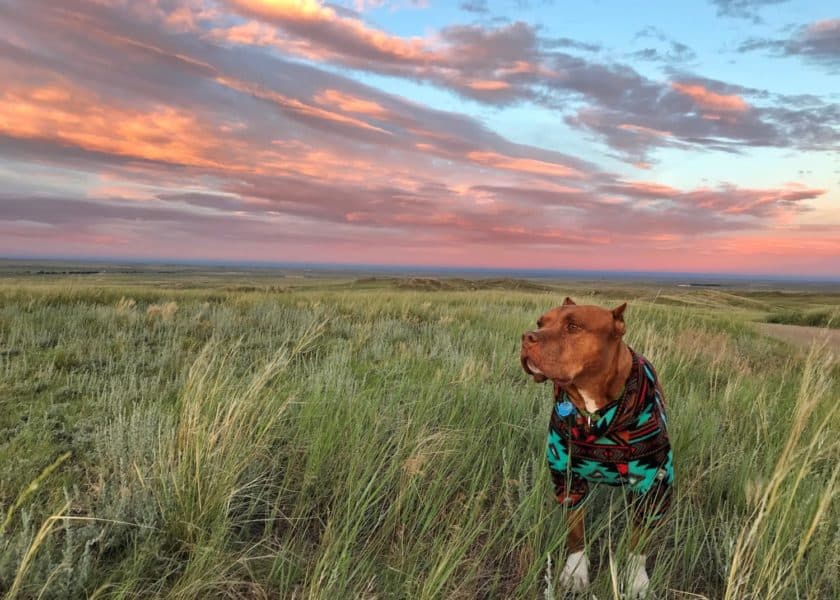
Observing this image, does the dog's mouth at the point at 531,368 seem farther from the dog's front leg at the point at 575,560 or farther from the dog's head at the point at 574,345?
the dog's front leg at the point at 575,560

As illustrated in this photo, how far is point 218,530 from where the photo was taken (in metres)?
2.38

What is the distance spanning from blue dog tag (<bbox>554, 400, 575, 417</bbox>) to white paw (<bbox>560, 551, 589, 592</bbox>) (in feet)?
2.23

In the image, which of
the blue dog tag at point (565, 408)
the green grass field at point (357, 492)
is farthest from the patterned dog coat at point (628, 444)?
the green grass field at point (357, 492)

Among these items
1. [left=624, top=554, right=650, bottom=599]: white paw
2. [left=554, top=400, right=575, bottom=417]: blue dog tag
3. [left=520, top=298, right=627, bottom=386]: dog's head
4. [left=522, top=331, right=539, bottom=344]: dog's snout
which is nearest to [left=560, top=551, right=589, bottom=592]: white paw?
[left=624, top=554, right=650, bottom=599]: white paw

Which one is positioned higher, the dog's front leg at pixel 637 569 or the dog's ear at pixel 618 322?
the dog's ear at pixel 618 322

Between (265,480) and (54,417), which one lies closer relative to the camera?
(265,480)

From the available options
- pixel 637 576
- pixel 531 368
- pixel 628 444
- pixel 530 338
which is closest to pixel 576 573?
pixel 637 576

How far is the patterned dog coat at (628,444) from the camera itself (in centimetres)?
252

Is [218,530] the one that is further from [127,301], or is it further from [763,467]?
[127,301]

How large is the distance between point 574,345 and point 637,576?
1.12 metres

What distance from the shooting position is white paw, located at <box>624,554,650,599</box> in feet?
7.14

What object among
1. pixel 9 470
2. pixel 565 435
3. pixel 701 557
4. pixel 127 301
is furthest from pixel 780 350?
pixel 127 301

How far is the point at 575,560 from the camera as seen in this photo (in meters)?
2.44

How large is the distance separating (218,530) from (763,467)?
12.3 feet
